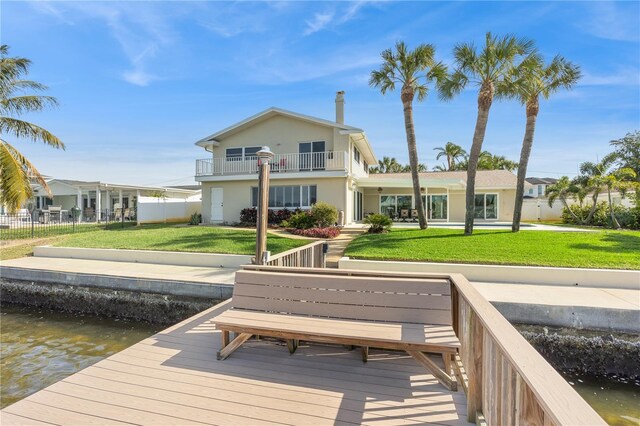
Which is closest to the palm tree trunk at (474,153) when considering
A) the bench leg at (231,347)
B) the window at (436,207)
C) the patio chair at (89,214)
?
the window at (436,207)

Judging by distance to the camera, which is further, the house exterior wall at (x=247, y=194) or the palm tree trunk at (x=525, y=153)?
the house exterior wall at (x=247, y=194)

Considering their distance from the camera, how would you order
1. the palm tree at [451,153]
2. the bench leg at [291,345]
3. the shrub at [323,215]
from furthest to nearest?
the palm tree at [451,153]
the shrub at [323,215]
the bench leg at [291,345]

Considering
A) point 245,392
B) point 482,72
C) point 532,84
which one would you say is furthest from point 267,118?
point 245,392

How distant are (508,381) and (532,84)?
15.8m

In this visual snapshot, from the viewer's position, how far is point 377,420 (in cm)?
282

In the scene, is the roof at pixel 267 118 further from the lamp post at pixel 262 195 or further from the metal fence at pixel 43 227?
the lamp post at pixel 262 195

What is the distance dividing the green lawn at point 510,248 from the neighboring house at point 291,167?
21.3ft

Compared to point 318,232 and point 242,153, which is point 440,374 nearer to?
point 318,232

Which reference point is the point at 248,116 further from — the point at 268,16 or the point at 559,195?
the point at 559,195

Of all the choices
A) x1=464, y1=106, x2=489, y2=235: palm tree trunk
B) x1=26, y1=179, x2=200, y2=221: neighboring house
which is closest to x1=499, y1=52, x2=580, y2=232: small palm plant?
x1=464, y1=106, x2=489, y2=235: palm tree trunk

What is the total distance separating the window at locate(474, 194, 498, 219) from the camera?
23.9 metres

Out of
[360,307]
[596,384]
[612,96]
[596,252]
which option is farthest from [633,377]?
[612,96]

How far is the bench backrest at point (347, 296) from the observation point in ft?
12.5

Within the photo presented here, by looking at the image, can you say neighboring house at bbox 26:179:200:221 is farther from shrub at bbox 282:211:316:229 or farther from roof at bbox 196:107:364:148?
shrub at bbox 282:211:316:229
